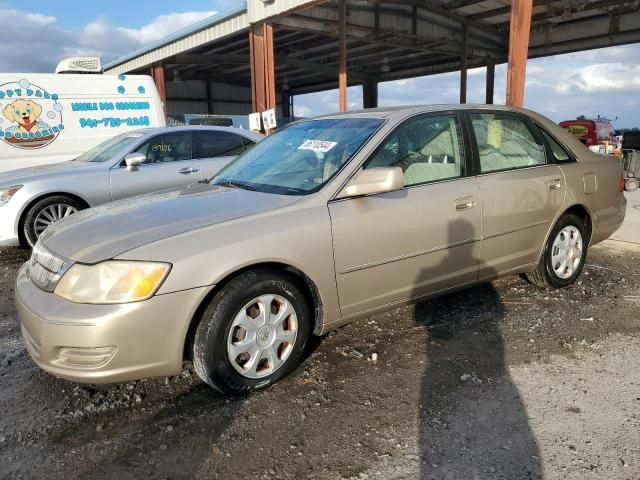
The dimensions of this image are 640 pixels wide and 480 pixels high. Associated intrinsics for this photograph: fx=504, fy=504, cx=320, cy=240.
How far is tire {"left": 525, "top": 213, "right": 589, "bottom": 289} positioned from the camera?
4090 mm

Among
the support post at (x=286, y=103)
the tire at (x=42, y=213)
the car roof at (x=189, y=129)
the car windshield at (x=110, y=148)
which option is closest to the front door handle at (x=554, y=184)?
the car roof at (x=189, y=129)

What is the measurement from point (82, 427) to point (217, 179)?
1.89 meters

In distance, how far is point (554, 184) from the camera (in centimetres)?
393

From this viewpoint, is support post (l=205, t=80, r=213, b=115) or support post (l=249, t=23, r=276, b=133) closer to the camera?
support post (l=249, t=23, r=276, b=133)

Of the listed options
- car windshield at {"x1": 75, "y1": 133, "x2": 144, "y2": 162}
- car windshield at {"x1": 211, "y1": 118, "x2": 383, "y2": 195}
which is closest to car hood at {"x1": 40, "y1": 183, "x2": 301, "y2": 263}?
car windshield at {"x1": 211, "y1": 118, "x2": 383, "y2": 195}

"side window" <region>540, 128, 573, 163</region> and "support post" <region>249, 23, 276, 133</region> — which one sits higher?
"support post" <region>249, 23, 276, 133</region>

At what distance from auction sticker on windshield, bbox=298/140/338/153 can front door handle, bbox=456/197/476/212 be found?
91cm

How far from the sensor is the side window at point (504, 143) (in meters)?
3.67

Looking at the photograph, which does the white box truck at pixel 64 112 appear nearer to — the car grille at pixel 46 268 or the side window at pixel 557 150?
the car grille at pixel 46 268

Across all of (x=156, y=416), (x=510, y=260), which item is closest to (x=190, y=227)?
(x=156, y=416)

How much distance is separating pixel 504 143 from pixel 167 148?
13.9 feet

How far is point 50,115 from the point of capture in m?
8.11

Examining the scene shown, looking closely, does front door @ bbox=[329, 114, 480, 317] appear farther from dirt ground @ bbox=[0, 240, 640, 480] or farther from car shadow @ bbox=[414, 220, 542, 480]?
dirt ground @ bbox=[0, 240, 640, 480]

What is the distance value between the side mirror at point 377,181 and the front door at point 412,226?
0.09 m
